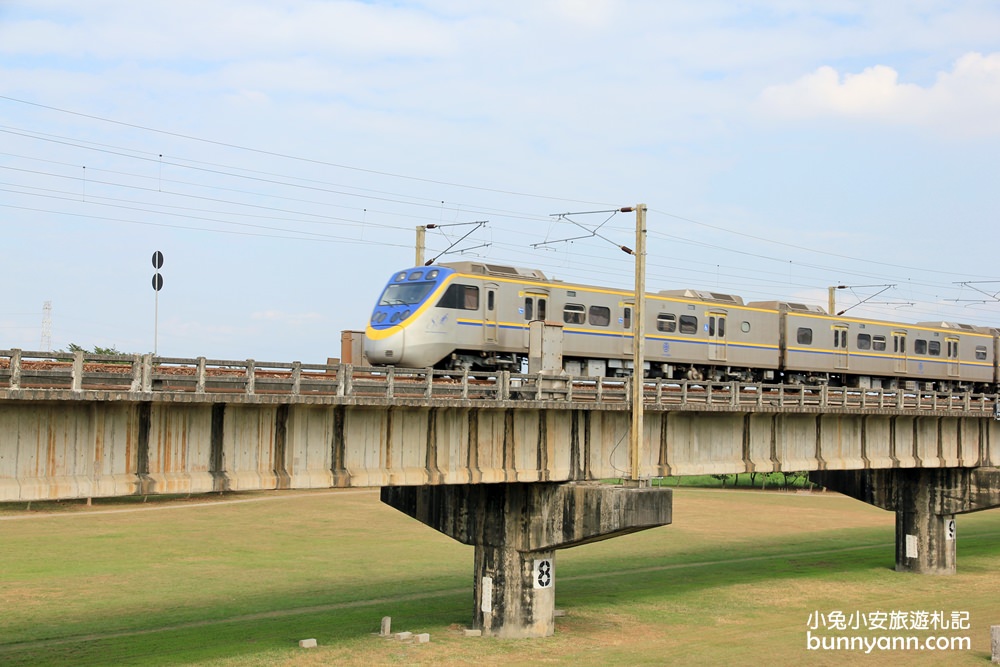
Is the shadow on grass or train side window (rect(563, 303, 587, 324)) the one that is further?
train side window (rect(563, 303, 587, 324))

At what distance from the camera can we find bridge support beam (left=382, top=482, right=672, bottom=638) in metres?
29.9

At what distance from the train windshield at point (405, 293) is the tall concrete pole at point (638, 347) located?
7727mm

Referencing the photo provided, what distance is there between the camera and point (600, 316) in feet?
133

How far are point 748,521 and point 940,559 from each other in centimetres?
2187

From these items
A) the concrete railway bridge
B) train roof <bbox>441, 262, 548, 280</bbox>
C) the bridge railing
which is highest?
train roof <bbox>441, 262, 548, 280</bbox>

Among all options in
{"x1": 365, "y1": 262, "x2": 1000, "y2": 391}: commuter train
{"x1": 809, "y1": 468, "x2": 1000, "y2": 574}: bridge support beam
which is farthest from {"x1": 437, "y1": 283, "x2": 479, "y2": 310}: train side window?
{"x1": 809, "y1": 468, "x2": 1000, "y2": 574}: bridge support beam

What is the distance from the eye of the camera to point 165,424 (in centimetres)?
Answer: 2258

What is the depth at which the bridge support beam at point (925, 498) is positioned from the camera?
45781 millimetres

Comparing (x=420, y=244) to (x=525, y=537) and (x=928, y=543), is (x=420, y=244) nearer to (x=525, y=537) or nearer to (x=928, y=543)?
(x=525, y=537)

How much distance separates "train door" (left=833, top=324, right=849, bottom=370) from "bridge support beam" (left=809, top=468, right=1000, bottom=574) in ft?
21.7

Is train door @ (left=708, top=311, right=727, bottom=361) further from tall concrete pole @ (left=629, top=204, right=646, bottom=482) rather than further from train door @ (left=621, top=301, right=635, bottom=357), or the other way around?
tall concrete pole @ (left=629, top=204, right=646, bottom=482)

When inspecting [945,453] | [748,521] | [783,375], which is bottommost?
[748,521]

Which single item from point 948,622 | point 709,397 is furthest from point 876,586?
point 709,397

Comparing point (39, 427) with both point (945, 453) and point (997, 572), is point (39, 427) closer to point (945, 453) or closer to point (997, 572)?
point (945, 453)
